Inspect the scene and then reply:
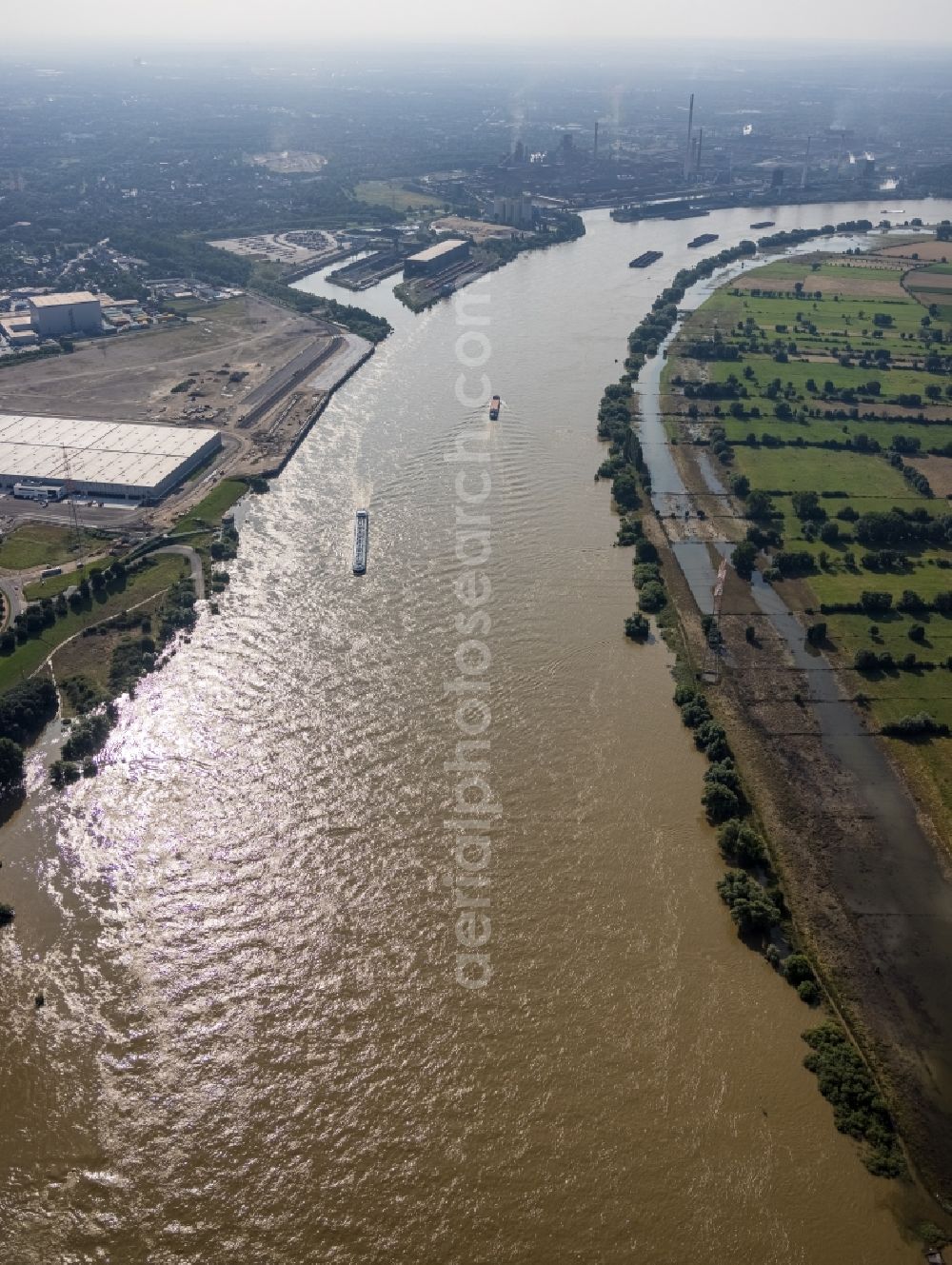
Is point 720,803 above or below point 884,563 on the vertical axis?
below

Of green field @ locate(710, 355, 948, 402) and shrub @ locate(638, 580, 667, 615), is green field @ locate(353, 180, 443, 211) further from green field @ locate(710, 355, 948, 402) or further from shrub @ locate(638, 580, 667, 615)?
shrub @ locate(638, 580, 667, 615)

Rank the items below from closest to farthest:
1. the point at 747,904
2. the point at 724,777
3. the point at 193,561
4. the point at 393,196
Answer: the point at 747,904
the point at 724,777
the point at 193,561
the point at 393,196

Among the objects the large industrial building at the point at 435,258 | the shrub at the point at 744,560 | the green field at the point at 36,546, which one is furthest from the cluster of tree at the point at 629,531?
the large industrial building at the point at 435,258

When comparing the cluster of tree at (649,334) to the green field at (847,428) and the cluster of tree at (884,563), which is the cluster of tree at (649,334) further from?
the cluster of tree at (884,563)

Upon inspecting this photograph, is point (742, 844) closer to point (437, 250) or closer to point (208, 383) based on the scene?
point (208, 383)

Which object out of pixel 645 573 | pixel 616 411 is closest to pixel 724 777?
pixel 645 573

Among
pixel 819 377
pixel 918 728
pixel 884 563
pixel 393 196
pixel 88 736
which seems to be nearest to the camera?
pixel 88 736

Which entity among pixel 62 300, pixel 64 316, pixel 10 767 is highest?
pixel 62 300
